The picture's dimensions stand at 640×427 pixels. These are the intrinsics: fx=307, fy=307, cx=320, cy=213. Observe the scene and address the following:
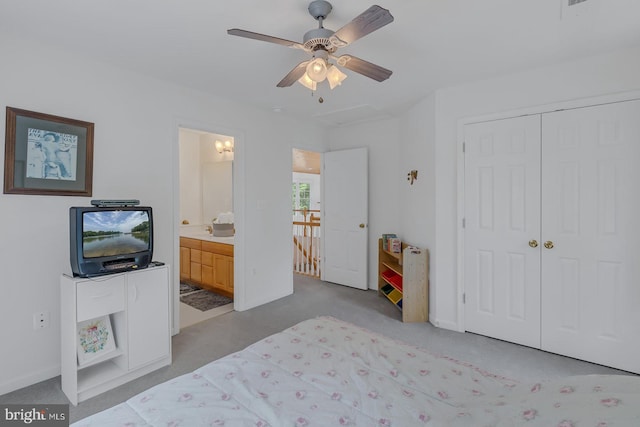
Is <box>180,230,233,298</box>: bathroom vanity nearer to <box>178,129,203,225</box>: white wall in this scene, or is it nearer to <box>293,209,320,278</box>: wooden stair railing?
<box>178,129,203,225</box>: white wall

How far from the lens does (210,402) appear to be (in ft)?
3.57

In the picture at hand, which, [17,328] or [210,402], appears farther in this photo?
[17,328]

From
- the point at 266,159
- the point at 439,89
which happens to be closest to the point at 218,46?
the point at 266,159

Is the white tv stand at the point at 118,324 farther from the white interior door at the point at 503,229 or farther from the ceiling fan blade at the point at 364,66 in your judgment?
the white interior door at the point at 503,229

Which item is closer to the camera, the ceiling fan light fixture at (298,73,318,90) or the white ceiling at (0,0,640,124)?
the white ceiling at (0,0,640,124)

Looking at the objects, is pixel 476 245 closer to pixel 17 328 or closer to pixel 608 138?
pixel 608 138

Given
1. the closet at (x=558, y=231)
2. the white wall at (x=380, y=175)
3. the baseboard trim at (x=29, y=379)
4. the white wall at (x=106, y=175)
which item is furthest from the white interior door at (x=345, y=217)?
the baseboard trim at (x=29, y=379)

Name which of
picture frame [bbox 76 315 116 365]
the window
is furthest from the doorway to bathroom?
the window

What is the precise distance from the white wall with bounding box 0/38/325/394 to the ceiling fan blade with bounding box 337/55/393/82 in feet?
6.21

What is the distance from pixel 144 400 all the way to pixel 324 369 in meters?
0.68

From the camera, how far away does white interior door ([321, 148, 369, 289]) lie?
4512 mm

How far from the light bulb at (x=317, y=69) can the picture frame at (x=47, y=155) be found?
1.86m

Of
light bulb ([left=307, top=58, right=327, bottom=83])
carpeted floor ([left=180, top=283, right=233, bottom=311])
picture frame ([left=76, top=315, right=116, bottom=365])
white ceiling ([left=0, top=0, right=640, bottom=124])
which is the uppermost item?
white ceiling ([left=0, top=0, right=640, bottom=124])

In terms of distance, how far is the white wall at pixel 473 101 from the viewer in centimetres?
242
